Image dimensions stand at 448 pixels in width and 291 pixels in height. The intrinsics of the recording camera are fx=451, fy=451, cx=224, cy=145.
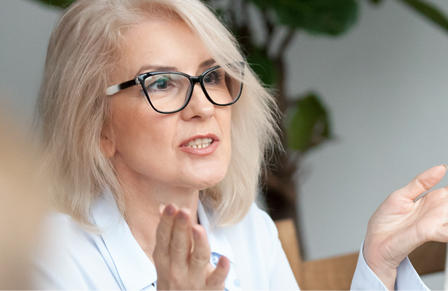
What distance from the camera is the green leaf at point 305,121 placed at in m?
1.67

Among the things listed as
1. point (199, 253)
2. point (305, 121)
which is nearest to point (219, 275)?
point (199, 253)

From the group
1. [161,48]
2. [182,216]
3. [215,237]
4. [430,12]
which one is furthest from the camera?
[430,12]

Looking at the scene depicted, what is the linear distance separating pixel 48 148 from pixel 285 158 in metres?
0.99

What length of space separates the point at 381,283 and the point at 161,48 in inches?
24.9

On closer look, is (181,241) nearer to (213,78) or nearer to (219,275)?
(219,275)

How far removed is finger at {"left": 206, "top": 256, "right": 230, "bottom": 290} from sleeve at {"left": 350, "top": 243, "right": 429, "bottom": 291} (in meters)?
0.41

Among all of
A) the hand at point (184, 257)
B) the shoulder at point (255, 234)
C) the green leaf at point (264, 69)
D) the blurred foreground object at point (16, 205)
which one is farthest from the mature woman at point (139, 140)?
the blurred foreground object at point (16, 205)

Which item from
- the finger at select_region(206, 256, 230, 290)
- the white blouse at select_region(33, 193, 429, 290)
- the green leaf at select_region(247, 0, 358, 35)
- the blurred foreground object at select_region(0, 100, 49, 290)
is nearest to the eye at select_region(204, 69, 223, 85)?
the white blouse at select_region(33, 193, 429, 290)

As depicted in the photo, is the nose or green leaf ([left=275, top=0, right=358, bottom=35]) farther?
green leaf ([left=275, top=0, right=358, bottom=35])

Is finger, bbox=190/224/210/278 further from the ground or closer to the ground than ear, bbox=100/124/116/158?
further from the ground

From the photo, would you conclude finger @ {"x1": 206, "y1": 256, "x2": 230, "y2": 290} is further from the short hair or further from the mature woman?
the short hair

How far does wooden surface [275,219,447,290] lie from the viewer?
1146mm

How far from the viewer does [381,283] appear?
0.89 meters

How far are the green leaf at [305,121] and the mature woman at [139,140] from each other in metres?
0.68
